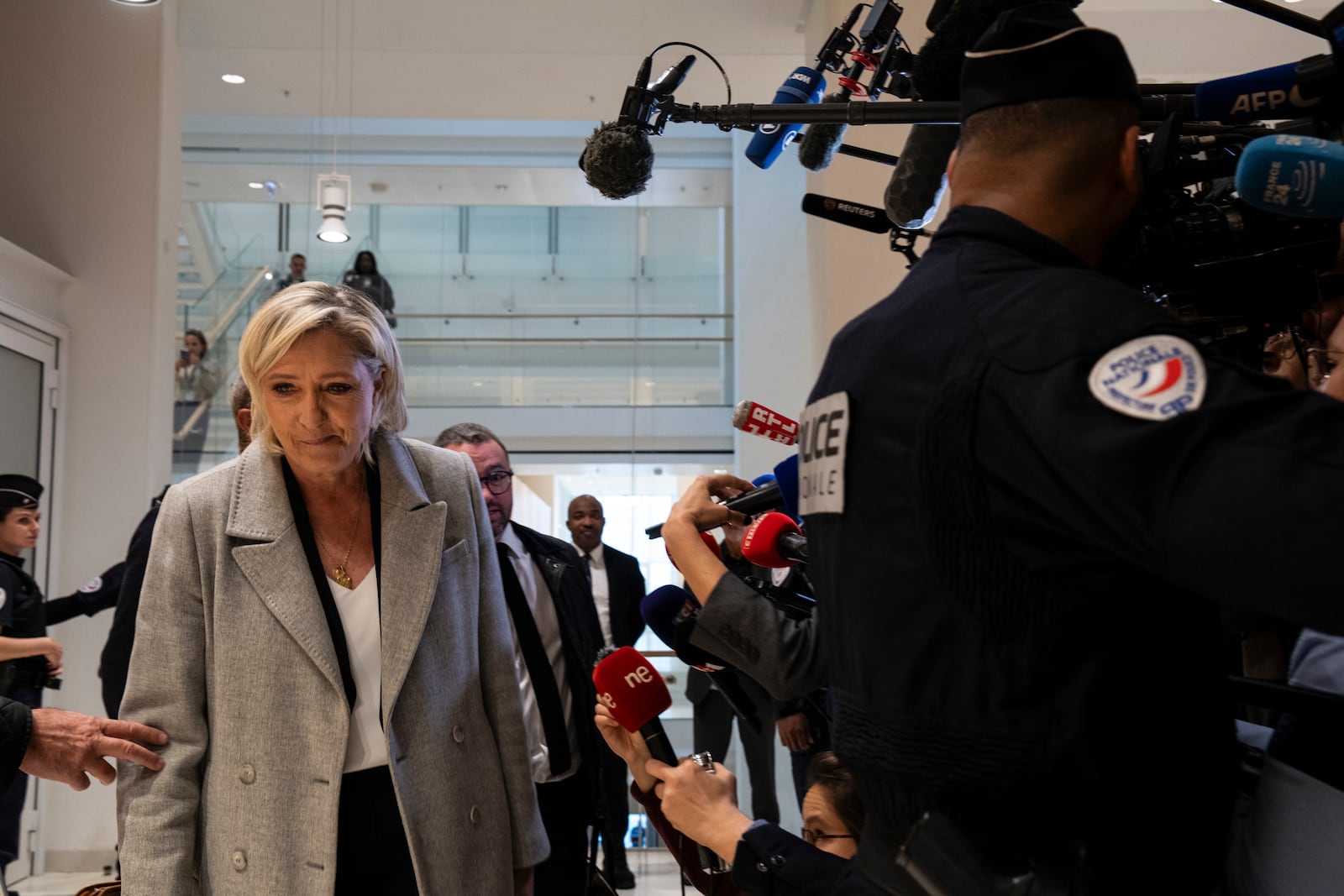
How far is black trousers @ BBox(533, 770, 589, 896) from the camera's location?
2994 mm

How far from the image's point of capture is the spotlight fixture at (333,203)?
7.52 metres

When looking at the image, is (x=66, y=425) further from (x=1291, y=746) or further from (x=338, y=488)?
(x=1291, y=746)

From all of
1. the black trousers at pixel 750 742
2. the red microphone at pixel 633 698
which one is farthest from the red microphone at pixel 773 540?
the black trousers at pixel 750 742

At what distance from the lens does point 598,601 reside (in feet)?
20.8

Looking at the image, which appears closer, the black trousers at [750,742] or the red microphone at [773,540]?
the red microphone at [773,540]

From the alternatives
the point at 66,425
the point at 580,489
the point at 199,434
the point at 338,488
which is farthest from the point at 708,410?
the point at 338,488

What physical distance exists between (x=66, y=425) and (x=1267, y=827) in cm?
648

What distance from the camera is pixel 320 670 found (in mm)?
1857

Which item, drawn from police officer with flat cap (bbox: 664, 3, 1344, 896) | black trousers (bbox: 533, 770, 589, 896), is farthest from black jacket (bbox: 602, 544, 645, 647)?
police officer with flat cap (bbox: 664, 3, 1344, 896)

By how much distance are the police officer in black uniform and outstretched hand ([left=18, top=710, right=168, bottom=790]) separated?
2.32 m

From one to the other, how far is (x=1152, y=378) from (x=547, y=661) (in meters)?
2.44

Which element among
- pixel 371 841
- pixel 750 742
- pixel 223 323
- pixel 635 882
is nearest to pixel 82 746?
pixel 371 841

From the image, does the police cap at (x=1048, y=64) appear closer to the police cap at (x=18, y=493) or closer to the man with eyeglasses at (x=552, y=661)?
the man with eyeglasses at (x=552, y=661)

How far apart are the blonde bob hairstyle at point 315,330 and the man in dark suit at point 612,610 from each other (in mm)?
847
